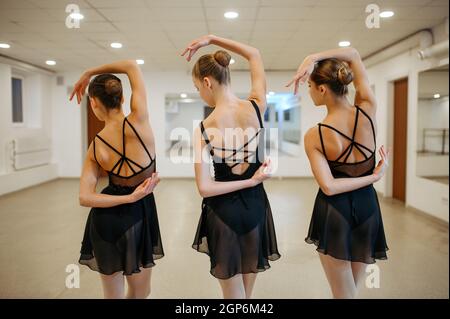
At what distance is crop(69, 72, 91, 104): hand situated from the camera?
1.29 metres

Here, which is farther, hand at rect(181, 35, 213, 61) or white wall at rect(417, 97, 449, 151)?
white wall at rect(417, 97, 449, 151)

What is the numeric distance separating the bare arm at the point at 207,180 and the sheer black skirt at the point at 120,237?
0.84 ft

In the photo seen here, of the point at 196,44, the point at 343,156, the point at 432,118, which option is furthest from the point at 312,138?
the point at 432,118

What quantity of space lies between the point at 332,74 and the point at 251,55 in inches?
12.4

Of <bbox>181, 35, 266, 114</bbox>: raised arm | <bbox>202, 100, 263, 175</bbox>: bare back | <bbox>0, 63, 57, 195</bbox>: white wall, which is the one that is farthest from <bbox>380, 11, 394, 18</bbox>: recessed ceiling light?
<bbox>0, 63, 57, 195</bbox>: white wall

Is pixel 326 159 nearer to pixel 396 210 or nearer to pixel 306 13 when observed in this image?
pixel 306 13

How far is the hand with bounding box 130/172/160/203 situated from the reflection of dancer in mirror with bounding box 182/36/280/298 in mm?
153

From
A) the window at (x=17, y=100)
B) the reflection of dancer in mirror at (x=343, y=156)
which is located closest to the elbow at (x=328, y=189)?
the reflection of dancer in mirror at (x=343, y=156)

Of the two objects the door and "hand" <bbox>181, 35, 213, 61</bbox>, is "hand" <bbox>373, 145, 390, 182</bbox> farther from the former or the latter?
"hand" <bbox>181, 35, 213, 61</bbox>

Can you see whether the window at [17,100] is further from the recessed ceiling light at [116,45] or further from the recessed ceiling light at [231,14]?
the recessed ceiling light at [231,14]

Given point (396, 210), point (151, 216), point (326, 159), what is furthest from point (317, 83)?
point (396, 210)

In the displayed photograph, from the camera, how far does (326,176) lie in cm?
126

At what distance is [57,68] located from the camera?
1338 mm

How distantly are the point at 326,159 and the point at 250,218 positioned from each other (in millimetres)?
355
